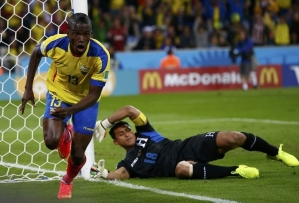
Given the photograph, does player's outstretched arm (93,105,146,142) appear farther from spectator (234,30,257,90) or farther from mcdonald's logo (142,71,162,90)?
spectator (234,30,257,90)

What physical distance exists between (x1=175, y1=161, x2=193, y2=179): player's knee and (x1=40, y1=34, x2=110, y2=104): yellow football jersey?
136 centimetres

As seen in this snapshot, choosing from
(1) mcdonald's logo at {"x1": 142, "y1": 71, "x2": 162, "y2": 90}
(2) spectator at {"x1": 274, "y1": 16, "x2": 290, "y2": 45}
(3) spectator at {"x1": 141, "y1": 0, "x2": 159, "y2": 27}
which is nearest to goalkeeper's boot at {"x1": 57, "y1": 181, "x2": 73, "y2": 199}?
(1) mcdonald's logo at {"x1": 142, "y1": 71, "x2": 162, "y2": 90}

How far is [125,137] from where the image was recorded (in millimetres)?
7852

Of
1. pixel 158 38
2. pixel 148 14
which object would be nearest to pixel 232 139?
pixel 158 38

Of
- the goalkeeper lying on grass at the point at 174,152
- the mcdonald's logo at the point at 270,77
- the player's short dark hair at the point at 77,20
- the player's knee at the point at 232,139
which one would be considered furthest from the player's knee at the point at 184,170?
the mcdonald's logo at the point at 270,77

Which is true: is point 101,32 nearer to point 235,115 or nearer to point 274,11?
point 274,11

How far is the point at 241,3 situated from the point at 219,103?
10.6 meters

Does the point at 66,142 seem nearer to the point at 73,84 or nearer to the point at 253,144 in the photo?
the point at 73,84

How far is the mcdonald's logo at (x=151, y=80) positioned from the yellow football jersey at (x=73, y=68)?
52.7ft

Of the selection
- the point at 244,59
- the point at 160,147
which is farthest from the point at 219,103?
the point at 160,147

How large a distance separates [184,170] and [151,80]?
1577 cm

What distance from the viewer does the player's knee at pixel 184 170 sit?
754 cm

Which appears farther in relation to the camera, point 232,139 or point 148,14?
point 148,14

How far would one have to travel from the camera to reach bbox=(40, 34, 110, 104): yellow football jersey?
659 centimetres
